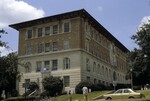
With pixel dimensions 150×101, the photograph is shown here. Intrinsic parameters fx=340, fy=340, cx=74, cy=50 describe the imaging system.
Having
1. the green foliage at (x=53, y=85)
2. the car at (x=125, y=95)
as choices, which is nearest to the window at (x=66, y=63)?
the green foliage at (x=53, y=85)

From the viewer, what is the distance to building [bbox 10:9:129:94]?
2574 inches

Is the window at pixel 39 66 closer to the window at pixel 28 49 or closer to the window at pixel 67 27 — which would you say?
the window at pixel 28 49

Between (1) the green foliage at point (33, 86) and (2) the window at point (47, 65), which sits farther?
(2) the window at point (47, 65)

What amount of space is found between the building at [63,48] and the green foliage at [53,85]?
2.26m

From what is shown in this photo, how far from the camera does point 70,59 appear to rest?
65.7m

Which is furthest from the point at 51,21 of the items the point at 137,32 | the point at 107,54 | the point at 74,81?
the point at 137,32

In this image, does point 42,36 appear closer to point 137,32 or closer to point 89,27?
point 89,27

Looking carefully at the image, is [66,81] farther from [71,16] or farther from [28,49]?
[71,16]

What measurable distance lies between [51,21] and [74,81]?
1389 cm

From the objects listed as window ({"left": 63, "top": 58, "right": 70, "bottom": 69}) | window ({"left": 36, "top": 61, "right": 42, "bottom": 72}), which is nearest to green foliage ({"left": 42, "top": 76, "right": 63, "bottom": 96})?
window ({"left": 63, "top": 58, "right": 70, "bottom": 69})

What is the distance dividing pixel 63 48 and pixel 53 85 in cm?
863

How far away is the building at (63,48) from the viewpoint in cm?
6538

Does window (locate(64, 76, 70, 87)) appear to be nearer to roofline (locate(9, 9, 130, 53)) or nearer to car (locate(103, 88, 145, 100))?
roofline (locate(9, 9, 130, 53))

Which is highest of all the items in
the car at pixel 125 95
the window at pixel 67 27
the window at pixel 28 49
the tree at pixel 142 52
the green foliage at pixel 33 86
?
the window at pixel 67 27
